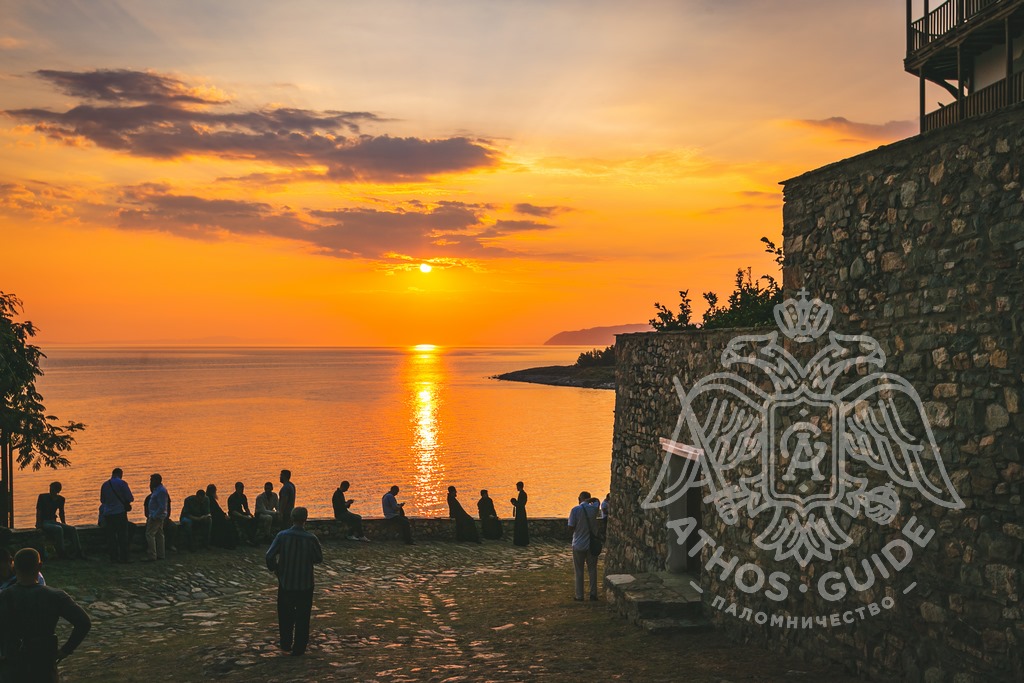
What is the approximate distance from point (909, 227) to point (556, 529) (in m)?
16.2

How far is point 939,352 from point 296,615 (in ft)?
24.3

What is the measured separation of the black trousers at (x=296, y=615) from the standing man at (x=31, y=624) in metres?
3.56

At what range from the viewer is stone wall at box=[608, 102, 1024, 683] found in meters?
5.69

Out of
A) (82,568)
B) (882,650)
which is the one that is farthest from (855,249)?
(82,568)

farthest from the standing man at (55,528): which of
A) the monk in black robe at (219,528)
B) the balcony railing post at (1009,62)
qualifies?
the balcony railing post at (1009,62)

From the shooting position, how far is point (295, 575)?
914 cm

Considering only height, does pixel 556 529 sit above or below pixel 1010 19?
below

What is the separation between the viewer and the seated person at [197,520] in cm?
1608

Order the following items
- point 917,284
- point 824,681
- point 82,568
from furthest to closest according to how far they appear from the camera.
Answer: point 82,568, point 824,681, point 917,284

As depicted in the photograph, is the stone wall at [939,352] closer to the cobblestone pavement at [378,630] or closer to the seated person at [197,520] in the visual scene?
the cobblestone pavement at [378,630]

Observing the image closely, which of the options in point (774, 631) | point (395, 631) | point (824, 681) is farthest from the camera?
point (395, 631)

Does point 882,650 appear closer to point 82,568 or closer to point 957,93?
point 82,568

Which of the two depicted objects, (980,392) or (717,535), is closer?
(980,392)

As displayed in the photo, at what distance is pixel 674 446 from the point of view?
37.9 ft
